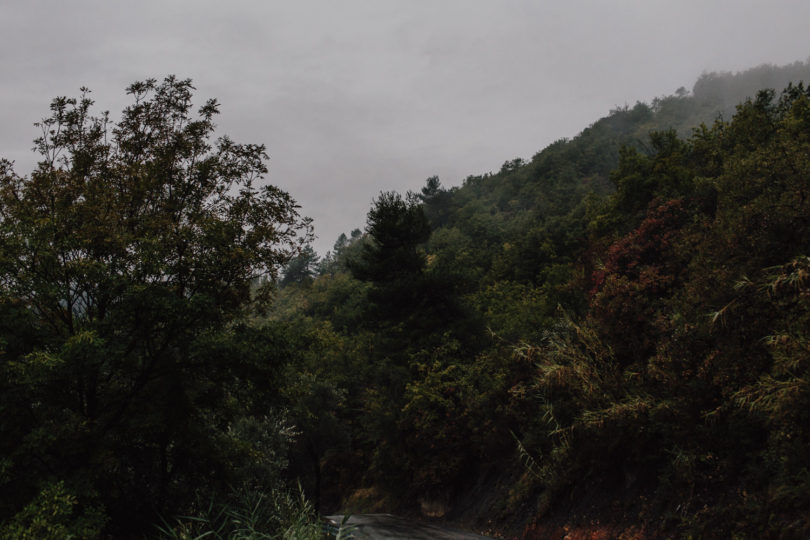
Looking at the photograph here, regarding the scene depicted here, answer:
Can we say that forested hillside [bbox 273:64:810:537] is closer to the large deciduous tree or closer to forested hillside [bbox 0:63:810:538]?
forested hillside [bbox 0:63:810:538]

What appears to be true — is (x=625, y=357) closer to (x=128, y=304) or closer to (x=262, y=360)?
(x=262, y=360)

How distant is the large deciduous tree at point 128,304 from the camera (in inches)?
378

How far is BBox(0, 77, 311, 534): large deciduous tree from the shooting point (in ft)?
31.5

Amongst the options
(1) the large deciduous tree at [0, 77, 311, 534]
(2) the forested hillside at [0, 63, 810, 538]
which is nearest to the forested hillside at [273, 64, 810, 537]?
(2) the forested hillside at [0, 63, 810, 538]

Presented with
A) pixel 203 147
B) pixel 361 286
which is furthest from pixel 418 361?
pixel 361 286

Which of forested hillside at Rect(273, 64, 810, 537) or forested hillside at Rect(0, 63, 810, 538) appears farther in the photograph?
forested hillside at Rect(273, 64, 810, 537)

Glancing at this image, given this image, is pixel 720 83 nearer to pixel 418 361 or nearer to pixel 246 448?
pixel 418 361

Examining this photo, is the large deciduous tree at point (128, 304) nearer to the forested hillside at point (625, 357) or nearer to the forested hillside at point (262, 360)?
the forested hillside at point (262, 360)

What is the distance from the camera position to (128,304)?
1017 centimetres

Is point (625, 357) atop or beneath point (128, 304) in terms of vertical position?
beneath

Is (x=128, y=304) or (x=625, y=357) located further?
(x=625, y=357)

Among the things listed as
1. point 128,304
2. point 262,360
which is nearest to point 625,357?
point 262,360

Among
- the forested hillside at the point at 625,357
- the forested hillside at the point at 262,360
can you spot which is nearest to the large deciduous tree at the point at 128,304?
the forested hillside at the point at 262,360

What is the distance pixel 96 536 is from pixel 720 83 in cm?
18254
